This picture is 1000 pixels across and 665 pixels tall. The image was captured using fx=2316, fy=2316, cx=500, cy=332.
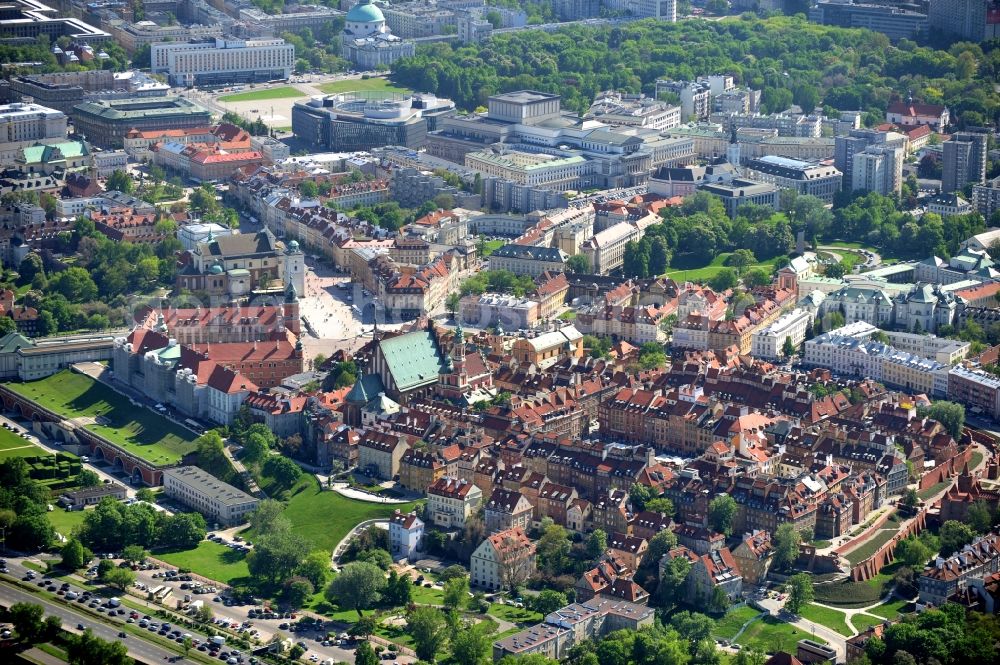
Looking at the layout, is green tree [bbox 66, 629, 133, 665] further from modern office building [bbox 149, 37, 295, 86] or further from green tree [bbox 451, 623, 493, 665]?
modern office building [bbox 149, 37, 295, 86]

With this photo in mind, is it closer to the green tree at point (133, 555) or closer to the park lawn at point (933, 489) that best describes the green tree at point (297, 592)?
the green tree at point (133, 555)

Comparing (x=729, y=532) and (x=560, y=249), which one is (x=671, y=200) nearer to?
(x=560, y=249)

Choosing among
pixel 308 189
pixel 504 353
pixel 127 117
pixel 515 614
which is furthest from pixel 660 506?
pixel 127 117

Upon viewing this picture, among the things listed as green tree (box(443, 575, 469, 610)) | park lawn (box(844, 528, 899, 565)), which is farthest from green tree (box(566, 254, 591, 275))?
green tree (box(443, 575, 469, 610))

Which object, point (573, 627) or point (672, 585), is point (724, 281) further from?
point (573, 627)

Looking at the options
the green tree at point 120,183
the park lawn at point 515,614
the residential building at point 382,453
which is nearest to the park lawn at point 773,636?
the park lawn at point 515,614
